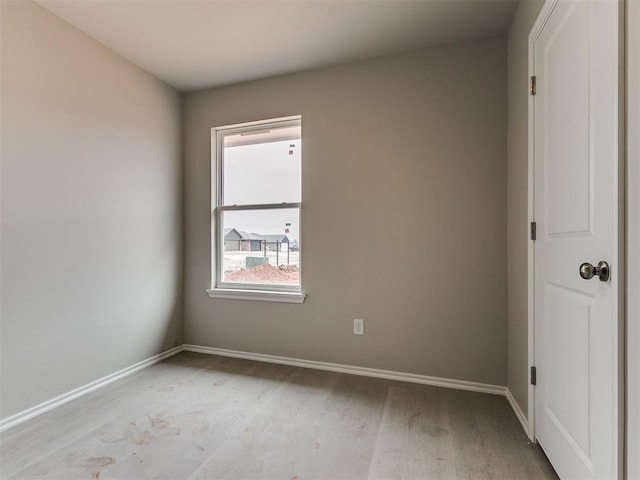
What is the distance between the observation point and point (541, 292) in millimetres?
1602

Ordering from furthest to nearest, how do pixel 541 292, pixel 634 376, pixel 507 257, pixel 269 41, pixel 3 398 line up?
pixel 269 41 < pixel 507 257 < pixel 3 398 < pixel 541 292 < pixel 634 376

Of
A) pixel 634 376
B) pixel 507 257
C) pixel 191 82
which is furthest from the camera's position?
pixel 191 82

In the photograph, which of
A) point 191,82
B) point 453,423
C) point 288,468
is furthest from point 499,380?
point 191,82

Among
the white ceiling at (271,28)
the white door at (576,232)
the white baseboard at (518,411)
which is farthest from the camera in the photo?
the white ceiling at (271,28)

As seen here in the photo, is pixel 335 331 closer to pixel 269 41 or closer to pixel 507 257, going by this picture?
pixel 507 257

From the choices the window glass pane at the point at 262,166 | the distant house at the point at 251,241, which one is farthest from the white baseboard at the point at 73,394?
the window glass pane at the point at 262,166

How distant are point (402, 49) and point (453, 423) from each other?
2.57 meters

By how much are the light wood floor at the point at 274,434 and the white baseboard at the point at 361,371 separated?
0.22 ft

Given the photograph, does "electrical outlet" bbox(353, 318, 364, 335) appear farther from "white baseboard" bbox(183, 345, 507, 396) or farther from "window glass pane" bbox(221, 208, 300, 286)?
"window glass pane" bbox(221, 208, 300, 286)

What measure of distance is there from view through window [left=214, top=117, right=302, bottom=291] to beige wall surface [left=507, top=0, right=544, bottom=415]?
1.59m

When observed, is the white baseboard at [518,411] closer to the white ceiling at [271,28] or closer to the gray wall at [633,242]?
the gray wall at [633,242]

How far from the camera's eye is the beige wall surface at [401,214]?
7.36 feet

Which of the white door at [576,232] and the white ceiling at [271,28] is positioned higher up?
the white ceiling at [271,28]

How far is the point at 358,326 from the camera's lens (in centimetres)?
255
